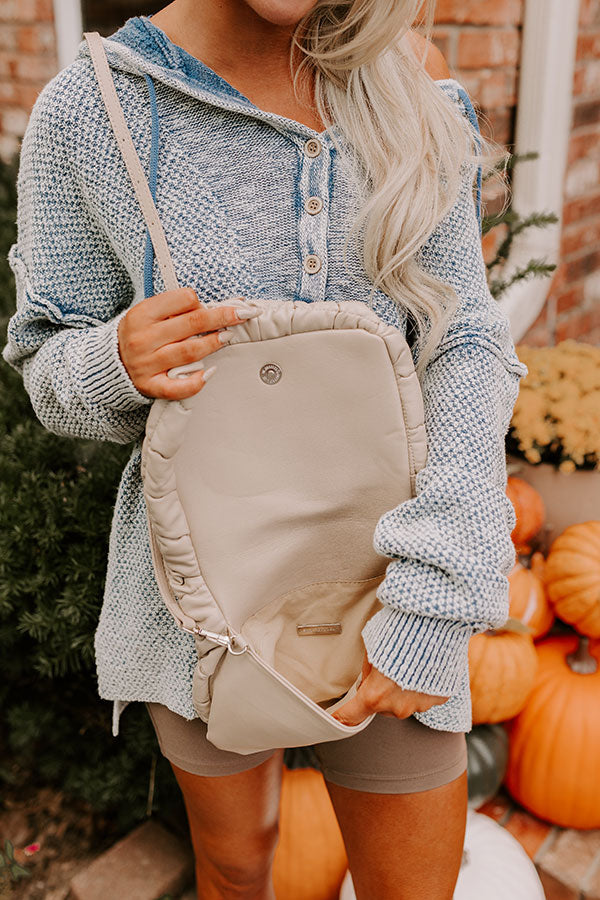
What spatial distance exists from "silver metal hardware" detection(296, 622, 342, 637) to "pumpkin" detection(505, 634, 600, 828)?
1.17 m

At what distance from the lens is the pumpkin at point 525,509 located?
225cm

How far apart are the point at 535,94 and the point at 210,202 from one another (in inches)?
82.4

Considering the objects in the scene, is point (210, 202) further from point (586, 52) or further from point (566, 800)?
point (586, 52)

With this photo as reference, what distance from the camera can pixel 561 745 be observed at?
2.00m

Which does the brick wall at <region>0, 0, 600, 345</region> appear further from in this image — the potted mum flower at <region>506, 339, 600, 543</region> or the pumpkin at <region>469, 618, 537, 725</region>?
the pumpkin at <region>469, 618, 537, 725</region>

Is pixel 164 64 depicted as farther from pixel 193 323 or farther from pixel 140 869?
pixel 140 869


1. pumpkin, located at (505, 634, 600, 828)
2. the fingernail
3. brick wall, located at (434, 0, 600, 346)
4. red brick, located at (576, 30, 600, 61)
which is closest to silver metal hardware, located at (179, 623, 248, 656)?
the fingernail

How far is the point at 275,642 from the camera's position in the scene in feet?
3.61

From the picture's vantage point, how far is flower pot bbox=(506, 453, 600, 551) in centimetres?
233

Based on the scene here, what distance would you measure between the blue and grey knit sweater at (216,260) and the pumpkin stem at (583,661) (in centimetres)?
111

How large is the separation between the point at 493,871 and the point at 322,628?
0.99 metres

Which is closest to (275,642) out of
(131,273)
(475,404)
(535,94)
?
(475,404)

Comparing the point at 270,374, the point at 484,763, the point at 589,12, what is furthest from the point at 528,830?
the point at 589,12

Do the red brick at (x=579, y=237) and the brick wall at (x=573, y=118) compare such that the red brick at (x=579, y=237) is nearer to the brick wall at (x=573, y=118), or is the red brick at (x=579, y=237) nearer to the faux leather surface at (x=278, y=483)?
the brick wall at (x=573, y=118)
